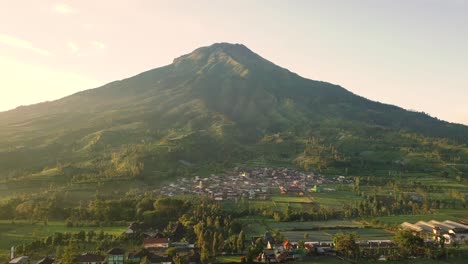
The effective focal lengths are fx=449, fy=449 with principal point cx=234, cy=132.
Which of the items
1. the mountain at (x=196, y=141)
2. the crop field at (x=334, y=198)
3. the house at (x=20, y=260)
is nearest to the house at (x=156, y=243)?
the house at (x=20, y=260)

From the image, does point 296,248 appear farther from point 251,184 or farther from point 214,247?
point 251,184

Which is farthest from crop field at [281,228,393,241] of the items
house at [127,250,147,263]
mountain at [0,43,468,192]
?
mountain at [0,43,468,192]

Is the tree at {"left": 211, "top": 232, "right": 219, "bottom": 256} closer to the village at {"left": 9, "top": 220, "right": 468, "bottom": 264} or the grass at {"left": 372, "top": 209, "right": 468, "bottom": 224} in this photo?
the village at {"left": 9, "top": 220, "right": 468, "bottom": 264}

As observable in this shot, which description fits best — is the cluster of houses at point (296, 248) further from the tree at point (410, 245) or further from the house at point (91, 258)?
the house at point (91, 258)

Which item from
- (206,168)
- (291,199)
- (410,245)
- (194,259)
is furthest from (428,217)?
(206,168)

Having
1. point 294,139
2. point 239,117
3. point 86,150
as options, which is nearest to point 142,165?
point 86,150
